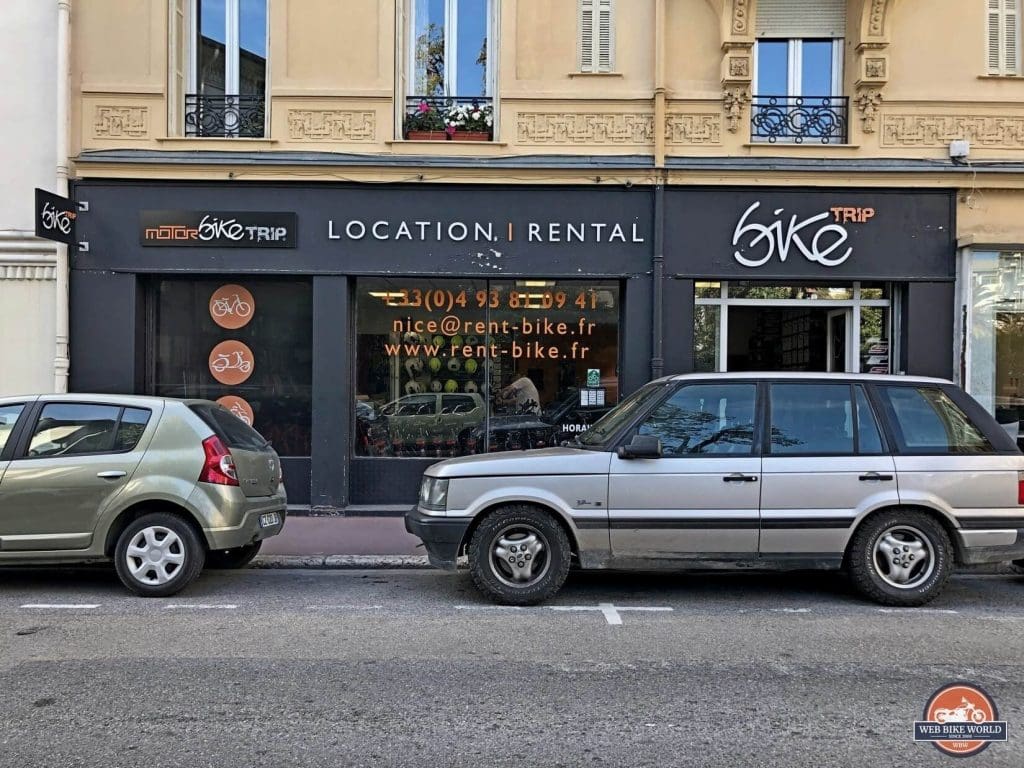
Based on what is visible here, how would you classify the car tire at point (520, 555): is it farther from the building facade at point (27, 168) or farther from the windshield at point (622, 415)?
the building facade at point (27, 168)

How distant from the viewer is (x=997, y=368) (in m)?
10.6

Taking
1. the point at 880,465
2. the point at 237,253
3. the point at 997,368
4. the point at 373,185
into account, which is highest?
the point at 373,185

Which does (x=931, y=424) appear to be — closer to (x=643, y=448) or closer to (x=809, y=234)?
(x=643, y=448)

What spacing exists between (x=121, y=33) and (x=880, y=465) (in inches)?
416

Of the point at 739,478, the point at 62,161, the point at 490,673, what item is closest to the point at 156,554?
the point at 490,673

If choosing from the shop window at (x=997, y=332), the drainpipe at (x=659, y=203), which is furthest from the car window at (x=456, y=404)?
the shop window at (x=997, y=332)

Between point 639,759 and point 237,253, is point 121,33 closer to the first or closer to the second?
Result: point 237,253

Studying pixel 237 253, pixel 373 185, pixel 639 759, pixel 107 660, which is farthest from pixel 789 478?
pixel 237 253

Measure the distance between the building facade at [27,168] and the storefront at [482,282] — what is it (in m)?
0.53

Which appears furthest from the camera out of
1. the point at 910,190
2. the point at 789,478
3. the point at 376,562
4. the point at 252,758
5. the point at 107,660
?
the point at 910,190

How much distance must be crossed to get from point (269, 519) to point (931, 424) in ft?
18.0

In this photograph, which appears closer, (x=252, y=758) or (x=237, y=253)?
(x=252, y=758)

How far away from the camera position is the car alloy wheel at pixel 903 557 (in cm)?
614

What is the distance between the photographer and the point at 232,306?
11.0 m
